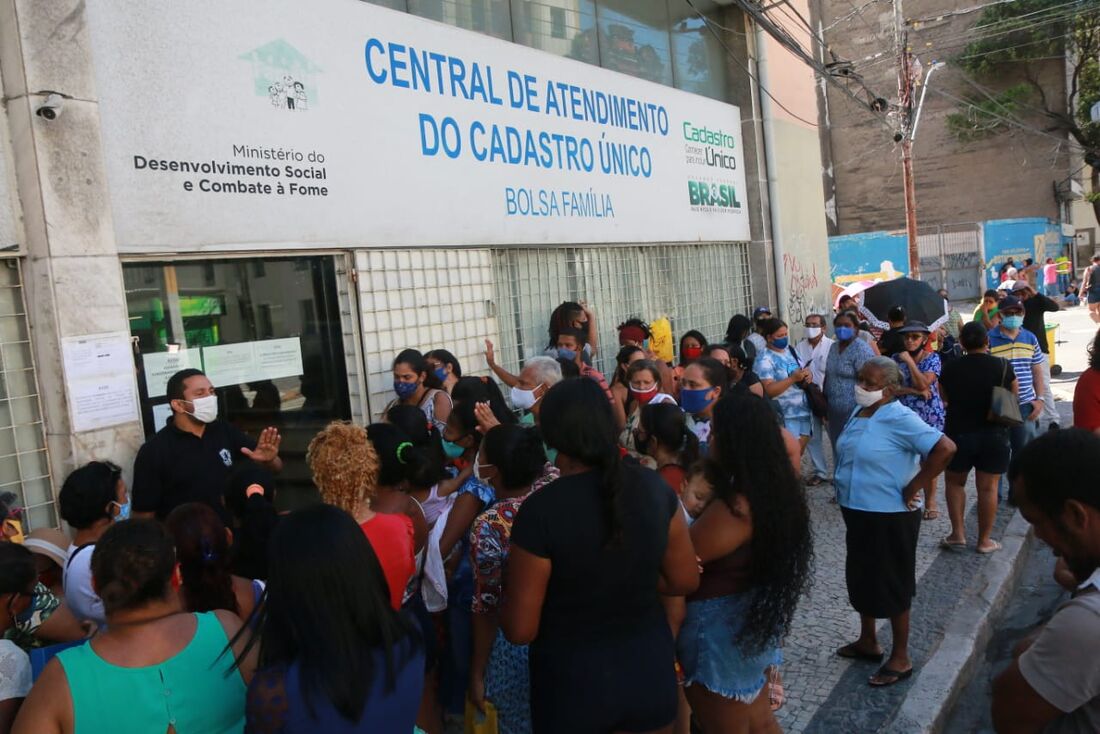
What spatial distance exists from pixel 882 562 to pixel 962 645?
928mm

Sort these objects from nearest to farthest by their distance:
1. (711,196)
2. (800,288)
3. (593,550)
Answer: (593,550)
(711,196)
(800,288)

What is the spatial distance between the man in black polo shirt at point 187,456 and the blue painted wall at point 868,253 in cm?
2813

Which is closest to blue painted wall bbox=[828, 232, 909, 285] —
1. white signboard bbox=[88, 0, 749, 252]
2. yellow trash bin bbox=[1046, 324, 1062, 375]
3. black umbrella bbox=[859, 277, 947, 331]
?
yellow trash bin bbox=[1046, 324, 1062, 375]

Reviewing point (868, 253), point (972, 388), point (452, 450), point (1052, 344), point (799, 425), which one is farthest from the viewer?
point (868, 253)

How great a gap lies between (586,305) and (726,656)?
19.7ft

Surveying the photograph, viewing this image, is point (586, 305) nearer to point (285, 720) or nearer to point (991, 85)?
point (285, 720)

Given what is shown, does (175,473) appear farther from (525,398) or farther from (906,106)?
(906,106)

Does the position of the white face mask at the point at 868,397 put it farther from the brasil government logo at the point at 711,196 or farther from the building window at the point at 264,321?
the brasil government logo at the point at 711,196

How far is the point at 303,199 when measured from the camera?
5.86 metres

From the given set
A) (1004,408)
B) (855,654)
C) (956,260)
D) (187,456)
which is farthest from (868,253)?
(187,456)

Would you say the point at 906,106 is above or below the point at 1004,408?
above

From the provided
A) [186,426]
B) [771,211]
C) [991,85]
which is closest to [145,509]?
[186,426]

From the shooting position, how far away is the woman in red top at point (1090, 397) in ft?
17.1

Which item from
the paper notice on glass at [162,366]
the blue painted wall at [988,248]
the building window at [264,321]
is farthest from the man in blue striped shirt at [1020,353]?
the blue painted wall at [988,248]
